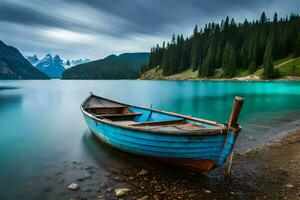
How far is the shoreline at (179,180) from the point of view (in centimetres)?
809

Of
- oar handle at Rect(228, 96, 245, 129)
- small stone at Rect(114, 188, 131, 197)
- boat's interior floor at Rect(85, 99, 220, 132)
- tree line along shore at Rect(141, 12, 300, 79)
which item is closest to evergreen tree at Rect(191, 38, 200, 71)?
tree line along shore at Rect(141, 12, 300, 79)

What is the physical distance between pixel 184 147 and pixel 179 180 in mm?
1411

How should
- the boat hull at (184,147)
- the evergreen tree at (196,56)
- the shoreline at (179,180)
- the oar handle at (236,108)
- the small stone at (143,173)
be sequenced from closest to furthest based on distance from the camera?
the oar handle at (236,108) → the shoreline at (179,180) → the boat hull at (184,147) → the small stone at (143,173) → the evergreen tree at (196,56)

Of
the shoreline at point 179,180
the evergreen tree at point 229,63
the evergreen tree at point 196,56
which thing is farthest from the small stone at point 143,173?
the evergreen tree at point 196,56

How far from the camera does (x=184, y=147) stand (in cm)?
891

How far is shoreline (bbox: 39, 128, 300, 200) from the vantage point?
8094mm

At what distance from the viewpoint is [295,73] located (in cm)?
9556

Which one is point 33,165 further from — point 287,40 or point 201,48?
point 201,48

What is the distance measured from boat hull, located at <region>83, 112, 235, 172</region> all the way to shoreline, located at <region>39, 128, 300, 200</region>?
620mm

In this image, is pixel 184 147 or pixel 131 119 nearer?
pixel 184 147

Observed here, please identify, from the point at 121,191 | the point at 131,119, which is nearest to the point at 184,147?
the point at 121,191

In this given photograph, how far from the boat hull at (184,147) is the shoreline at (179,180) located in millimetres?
620

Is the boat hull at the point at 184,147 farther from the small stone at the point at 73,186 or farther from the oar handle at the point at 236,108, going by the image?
the small stone at the point at 73,186

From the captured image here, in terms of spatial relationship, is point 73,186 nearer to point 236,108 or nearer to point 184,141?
point 184,141
